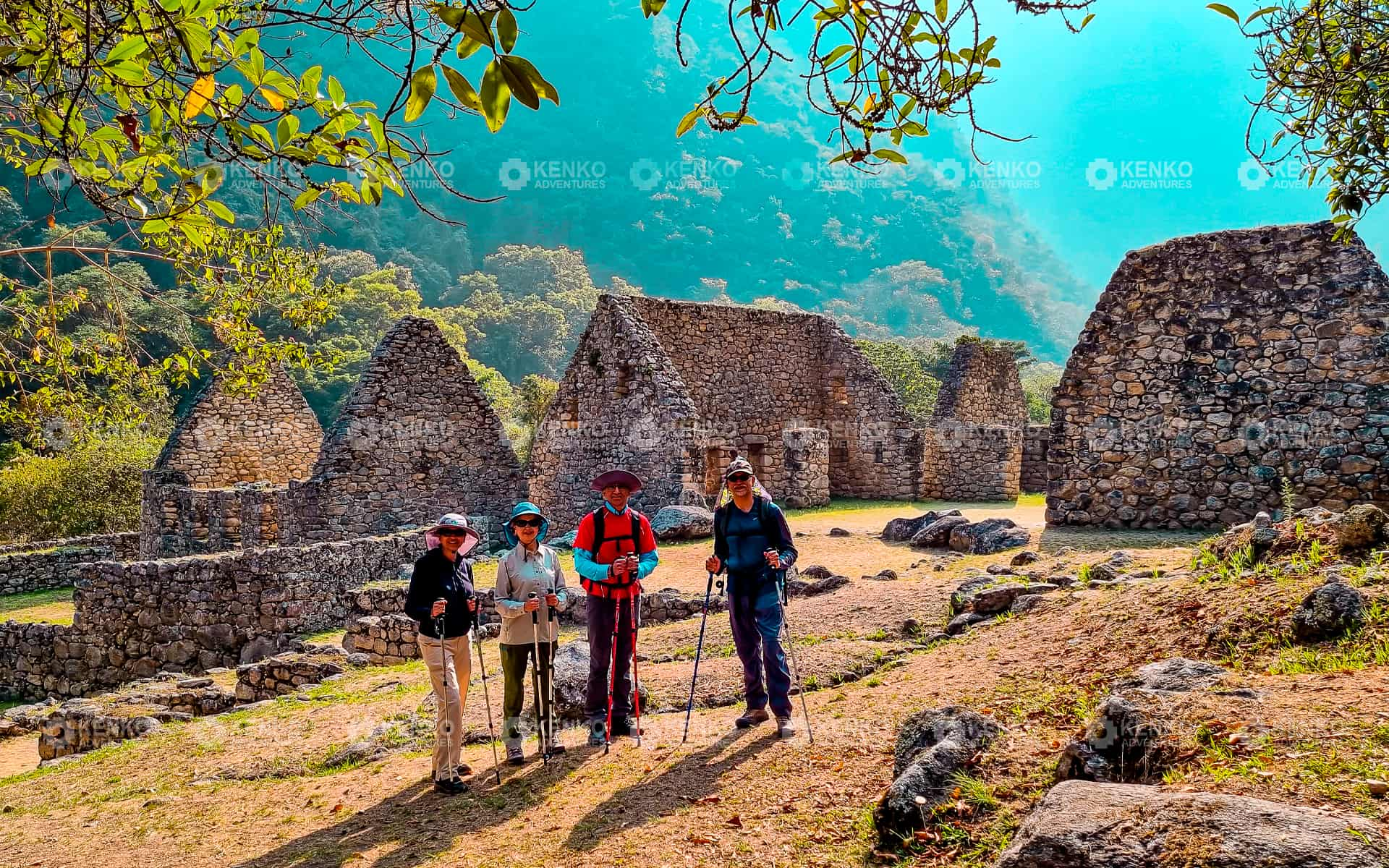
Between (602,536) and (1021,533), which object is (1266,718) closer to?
(602,536)

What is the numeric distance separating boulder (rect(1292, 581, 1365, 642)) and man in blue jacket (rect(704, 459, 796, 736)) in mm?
2609

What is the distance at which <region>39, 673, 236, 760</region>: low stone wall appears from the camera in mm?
7660

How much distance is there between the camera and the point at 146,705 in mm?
8055

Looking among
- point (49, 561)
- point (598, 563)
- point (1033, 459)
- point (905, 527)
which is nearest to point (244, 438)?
point (49, 561)

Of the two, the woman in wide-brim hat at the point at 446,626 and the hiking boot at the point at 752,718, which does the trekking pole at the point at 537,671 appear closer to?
the woman in wide-brim hat at the point at 446,626

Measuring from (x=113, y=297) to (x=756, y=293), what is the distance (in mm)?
106032

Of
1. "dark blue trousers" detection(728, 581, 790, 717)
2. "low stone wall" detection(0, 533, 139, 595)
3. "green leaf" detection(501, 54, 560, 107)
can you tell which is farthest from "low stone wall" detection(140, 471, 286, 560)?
Answer: "green leaf" detection(501, 54, 560, 107)

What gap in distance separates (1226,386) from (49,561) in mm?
21253

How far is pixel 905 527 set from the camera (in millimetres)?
13609

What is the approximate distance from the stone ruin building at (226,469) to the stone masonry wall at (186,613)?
15.5ft

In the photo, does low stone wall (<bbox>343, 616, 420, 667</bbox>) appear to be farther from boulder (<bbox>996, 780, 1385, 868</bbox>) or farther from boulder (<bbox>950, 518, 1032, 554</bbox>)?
boulder (<bbox>996, 780, 1385, 868</bbox>)

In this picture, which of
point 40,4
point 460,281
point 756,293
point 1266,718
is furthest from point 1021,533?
point 756,293

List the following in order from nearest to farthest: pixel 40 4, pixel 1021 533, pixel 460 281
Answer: pixel 40 4 < pixel 1021 533 < pixel 460 281

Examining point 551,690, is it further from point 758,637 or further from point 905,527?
point 905,527
